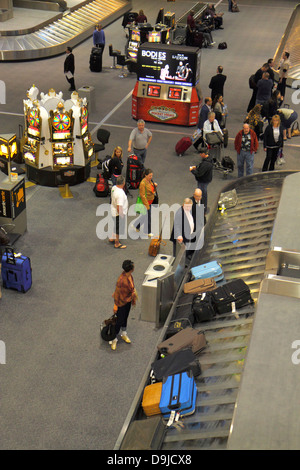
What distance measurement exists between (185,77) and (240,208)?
641cm

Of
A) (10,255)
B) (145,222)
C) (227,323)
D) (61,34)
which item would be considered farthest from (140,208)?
(61,34)

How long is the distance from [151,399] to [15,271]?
13.0 ft

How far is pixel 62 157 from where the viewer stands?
14406mm

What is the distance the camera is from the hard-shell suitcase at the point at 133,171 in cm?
1421

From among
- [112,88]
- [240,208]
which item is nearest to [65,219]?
[240,208]

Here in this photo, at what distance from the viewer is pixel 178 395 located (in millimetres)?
7609

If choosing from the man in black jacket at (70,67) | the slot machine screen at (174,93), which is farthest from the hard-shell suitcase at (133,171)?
the man in black jacket at (70,67)

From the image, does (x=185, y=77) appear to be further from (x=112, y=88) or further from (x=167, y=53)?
(x=112, y=88)

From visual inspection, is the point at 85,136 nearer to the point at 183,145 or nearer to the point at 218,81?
the point at 183,145

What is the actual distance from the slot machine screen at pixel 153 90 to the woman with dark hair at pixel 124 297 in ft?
32.8

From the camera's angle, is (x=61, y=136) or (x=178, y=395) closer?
(x=178, y=395)

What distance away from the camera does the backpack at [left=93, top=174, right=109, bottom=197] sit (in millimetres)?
14062

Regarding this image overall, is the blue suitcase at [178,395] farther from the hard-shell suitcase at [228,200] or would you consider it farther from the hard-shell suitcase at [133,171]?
the hard-shell suitcase at [133,171]

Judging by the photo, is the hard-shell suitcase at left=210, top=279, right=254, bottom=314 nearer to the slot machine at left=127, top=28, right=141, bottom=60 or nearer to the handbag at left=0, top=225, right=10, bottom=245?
the handbag at left=0, top=225, right=10, bottom=245
